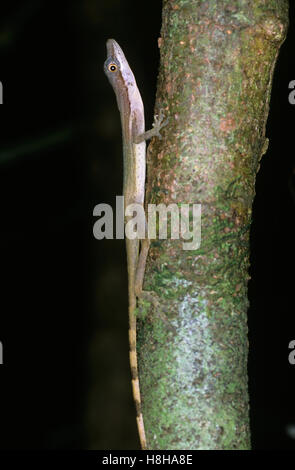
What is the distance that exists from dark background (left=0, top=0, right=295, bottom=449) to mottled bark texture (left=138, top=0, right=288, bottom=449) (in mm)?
1855

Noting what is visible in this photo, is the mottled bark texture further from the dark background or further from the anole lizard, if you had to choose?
the dark background

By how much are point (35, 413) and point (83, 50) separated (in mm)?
5639

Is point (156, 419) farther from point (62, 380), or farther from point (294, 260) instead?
point (62, 380)

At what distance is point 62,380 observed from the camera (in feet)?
25.9

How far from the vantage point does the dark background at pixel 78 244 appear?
4.84 metres

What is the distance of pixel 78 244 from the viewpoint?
7.81m

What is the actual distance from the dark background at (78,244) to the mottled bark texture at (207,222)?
186cm

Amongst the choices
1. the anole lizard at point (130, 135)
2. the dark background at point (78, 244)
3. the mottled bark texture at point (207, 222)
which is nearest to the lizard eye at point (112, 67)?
the anole lizard at point (130, 135)

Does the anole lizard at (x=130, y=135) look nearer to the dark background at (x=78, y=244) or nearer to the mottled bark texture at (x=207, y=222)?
the mottled bark texture at (x=207, y=222)

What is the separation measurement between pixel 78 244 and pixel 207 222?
6.15m

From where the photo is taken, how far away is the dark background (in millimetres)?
4836

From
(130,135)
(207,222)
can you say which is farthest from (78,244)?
(207,222)

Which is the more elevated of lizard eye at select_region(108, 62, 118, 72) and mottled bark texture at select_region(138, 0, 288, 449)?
lizard eye at select_region(108, 62, 118, 72)

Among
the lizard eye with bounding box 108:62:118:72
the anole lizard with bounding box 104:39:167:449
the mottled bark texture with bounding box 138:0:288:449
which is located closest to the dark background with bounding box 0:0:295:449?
the anole lizard with bounding box 104:39:167:449
